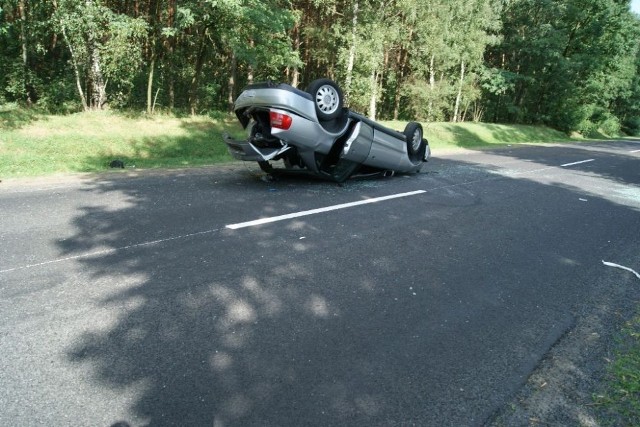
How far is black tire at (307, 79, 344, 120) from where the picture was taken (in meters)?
7.22

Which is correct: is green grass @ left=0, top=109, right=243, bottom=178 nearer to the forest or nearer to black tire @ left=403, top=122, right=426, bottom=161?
the forest

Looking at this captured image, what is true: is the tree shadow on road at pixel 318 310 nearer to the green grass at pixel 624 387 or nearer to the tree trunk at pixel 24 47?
the green grass at pixel 624 387

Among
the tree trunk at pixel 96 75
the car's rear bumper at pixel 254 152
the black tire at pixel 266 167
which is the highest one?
the tree trunk at pixel 96 75

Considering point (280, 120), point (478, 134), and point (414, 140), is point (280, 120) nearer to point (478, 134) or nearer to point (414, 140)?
point (414, 140)

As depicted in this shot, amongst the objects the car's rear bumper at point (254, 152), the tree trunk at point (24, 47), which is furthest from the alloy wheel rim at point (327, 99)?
the tree trunk at point (24, 47)

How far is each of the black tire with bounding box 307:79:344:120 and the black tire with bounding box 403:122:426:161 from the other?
2.46 m

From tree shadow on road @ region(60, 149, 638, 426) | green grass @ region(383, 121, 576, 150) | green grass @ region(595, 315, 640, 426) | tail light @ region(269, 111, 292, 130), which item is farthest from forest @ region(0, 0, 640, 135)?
green grass @ region(595, 315, 640, 426)

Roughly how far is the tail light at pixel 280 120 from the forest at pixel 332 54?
28.8 ft

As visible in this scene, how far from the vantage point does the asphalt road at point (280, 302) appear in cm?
245

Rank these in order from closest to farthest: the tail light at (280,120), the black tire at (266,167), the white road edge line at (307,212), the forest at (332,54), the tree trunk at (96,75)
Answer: the white road edge line at (307,212), the tail light at (280,120), the black tire at (266,167), the tree trunk at (96,75), the forest at (332,54)

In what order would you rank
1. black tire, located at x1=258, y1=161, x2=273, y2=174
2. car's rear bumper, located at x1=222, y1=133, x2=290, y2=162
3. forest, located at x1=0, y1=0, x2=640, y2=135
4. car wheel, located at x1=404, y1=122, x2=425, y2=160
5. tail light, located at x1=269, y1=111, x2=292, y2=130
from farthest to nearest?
forest, located at x1=0, y1=0, x2=640, y2=135, car wheel, located at x1=404, y1=122, x2=425, y2=160, black tire, located at x1=258, y1=161, x2=273, y2=174, car's rear bumper, located at x1=222, y1=133, x2=290, y2=162, tail light, located at x1=269, y1=111, x2=292, y2=130

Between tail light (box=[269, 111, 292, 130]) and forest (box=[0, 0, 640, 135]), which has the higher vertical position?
forest (box=[0, 0, 640, 135])

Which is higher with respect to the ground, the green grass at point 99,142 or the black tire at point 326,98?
the black tire at point 326,98

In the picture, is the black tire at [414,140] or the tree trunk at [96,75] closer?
the black tire at [414,140]
